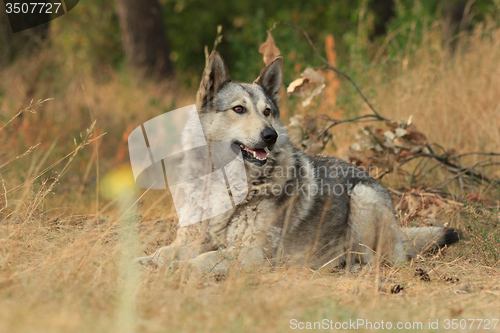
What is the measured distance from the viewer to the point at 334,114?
6594 mm

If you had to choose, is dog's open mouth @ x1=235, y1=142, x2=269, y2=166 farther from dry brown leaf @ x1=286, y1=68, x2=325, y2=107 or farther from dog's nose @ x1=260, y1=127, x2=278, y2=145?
dry brown leaf @ x1=286, y1=68, x2=325, y2=107

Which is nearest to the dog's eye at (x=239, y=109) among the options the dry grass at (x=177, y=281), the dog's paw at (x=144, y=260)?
the dry grass at (x=177, y=281)

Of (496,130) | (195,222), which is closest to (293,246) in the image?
(195,222)

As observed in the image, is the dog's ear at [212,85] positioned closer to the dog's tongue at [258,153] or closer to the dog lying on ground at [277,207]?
the dog lying on ground at [277,207]

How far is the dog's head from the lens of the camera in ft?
11.2

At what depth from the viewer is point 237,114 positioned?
3.56 m

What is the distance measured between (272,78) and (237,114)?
0.66m

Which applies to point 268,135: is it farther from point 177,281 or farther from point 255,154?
point 177,281

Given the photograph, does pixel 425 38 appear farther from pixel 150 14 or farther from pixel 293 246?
pixel 150 14

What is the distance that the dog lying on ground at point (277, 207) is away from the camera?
10.8 ft

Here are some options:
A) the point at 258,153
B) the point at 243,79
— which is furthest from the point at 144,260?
the point at 243,79

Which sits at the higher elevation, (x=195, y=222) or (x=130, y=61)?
(x=130, y=61)

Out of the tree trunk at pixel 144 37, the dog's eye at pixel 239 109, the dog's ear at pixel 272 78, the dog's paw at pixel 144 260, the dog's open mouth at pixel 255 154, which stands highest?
the tree trunk at pixel 144 37

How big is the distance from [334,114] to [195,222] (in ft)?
12.7
